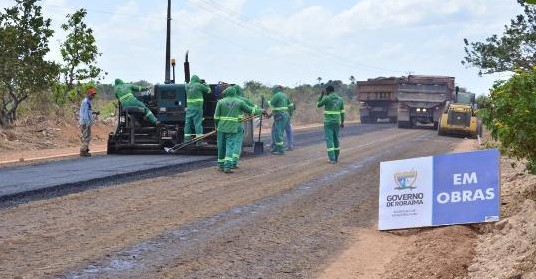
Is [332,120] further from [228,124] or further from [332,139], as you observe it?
[228,124]

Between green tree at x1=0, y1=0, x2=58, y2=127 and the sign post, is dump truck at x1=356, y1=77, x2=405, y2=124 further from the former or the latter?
the sign post

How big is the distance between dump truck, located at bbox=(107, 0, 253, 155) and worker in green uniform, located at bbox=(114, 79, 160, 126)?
130mm

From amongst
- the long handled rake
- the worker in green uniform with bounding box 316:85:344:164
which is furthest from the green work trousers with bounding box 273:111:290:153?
the worker in green uniform with bounding box 316:85:344:164

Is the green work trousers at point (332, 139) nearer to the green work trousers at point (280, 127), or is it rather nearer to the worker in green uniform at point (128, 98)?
the green work trousers at point (280, 127)

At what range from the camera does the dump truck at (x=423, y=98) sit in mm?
34812

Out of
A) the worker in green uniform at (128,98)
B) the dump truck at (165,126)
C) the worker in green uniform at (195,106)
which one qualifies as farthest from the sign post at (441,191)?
the worker in green uniform at (128,98)

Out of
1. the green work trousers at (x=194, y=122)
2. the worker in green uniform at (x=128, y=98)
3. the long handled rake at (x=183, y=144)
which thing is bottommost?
the long handled rake at (x=183, y=144)

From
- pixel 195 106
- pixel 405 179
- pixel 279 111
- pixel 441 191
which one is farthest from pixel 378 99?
pixel 441 191

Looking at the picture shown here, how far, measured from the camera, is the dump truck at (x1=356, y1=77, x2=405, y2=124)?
40.6 meters

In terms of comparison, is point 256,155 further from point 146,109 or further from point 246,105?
point 246,105

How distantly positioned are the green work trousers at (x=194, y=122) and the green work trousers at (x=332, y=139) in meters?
3.20

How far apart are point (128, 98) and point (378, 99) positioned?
26.5 metres

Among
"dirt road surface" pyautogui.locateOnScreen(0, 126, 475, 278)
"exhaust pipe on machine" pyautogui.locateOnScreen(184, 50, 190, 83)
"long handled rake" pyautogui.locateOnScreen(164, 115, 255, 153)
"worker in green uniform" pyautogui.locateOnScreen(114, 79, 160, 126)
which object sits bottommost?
"dirt road surface" pyautogui.locateOnScreen(0, 126, 475, 278)

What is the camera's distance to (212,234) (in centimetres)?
729
